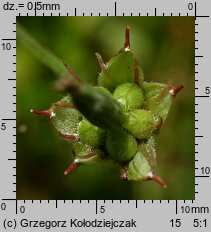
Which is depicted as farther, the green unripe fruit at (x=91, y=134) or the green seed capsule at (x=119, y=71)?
the green seed capsule at (x=119, y=71)

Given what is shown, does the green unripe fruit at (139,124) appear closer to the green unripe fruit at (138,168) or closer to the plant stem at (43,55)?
the green unripe fruit at (138,168)

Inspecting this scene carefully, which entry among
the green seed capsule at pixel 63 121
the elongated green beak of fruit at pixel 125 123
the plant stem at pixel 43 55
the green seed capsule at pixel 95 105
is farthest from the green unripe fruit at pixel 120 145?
the plant stem at pixel 43 55

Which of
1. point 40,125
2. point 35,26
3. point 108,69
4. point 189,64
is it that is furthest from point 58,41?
point 108,69

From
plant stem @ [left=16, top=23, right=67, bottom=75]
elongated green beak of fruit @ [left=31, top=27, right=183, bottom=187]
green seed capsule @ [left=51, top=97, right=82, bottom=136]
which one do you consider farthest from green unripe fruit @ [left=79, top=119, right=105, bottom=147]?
plant stem @ [left=16, top=23, right=67, bottom=75]

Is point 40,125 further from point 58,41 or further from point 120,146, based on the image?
point 120,146

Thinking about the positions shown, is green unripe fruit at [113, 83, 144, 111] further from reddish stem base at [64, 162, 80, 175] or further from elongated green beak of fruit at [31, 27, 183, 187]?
reddish stem base at [64, 162, 80, 175]
